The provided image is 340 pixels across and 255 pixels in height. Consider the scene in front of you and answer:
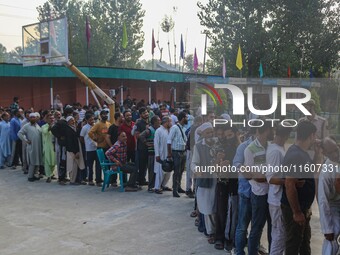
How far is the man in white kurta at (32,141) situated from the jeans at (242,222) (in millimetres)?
6320

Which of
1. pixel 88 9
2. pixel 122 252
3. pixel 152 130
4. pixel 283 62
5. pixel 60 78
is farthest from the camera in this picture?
pixel 88 9

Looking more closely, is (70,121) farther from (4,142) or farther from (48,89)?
(48,89)

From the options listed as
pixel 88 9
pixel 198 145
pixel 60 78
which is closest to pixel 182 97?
pixel 60 78

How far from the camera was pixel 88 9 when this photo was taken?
5212 centimetres

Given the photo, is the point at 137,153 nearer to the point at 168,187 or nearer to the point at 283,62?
the point at 168,187

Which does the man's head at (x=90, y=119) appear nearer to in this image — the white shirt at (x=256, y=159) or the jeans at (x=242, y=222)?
the jeans at (x=242, y=222)

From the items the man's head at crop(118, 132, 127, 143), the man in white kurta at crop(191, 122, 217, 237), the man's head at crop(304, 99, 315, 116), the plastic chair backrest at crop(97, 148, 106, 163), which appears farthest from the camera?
the plastic chair backrest at crop(97, 148, 106, 163)

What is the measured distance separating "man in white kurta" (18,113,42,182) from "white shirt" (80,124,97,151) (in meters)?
1.39

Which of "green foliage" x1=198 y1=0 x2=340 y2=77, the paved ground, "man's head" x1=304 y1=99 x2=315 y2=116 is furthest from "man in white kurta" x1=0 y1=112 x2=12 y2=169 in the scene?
"green foliage" x1=198 y1=0 x2=340 y2=77

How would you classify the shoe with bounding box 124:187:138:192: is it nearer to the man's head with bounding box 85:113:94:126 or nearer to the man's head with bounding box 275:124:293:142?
the man's head with bounding box 85:113:94:126

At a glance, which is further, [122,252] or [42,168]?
[42,168]

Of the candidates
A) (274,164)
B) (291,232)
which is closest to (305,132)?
(274,164)

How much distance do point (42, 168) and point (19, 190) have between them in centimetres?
144

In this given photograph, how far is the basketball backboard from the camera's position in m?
12.9
